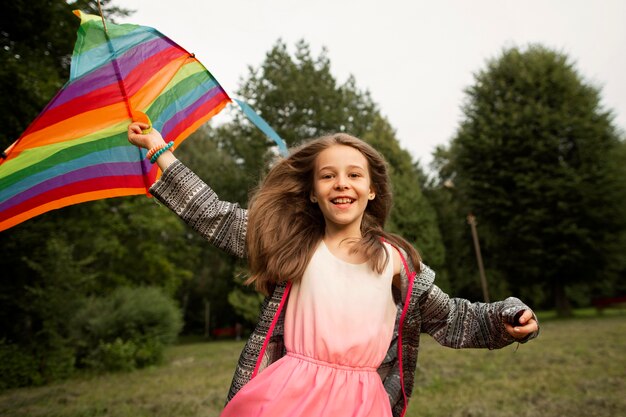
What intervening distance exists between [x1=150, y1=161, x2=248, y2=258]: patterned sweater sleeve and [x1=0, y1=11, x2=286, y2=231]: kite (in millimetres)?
472

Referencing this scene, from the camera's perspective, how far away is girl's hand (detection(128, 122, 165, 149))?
2.44 m

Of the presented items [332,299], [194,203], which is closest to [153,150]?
[194,203]

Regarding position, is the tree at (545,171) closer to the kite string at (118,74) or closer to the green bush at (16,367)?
the green bush at (16,367)

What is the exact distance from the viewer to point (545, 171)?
65.7ft

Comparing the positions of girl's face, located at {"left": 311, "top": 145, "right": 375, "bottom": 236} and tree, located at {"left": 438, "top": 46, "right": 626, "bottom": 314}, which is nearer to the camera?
girl's face, located at {"left": 311, "top": 145, "right": 375, "bottom": 236}

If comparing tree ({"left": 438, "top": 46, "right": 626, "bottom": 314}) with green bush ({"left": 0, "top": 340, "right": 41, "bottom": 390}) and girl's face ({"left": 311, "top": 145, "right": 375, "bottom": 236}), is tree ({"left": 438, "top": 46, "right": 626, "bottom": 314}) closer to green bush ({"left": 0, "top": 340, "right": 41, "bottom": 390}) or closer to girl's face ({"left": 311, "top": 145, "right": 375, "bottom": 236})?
green bush ({"left": 0, "top": 340, "right": 41, "bottom": 390})

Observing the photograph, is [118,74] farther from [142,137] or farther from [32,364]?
[32,364]

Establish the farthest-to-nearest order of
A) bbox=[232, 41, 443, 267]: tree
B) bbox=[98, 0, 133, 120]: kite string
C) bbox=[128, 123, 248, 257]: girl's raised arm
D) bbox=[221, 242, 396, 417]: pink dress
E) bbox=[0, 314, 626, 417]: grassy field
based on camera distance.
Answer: bbox=[232, 41, 443, 267]: tree, bbox=[0, 314, 626, 417]: grassy field, bbox=[98, 0, 133, 120]: kite string, bbox=[128, 123, 248, 257]: girl's raised arm, bbox=[221, 242, 396, 417]: pink dress

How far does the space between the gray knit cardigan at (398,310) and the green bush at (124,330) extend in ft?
36.7

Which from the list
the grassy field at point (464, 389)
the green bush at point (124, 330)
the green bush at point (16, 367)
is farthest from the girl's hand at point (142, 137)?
the green bush at point (124, 330)

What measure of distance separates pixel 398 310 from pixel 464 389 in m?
4.79

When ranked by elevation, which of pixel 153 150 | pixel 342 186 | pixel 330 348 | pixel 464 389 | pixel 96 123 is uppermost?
pixel 96 123

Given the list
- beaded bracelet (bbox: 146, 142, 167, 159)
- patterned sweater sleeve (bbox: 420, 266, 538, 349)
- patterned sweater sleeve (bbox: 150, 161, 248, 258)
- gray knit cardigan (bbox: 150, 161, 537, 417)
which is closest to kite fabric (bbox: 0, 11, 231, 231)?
beaded bracelet (bbox: 146, 142, 167, 159)

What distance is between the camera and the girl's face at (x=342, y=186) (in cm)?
239
